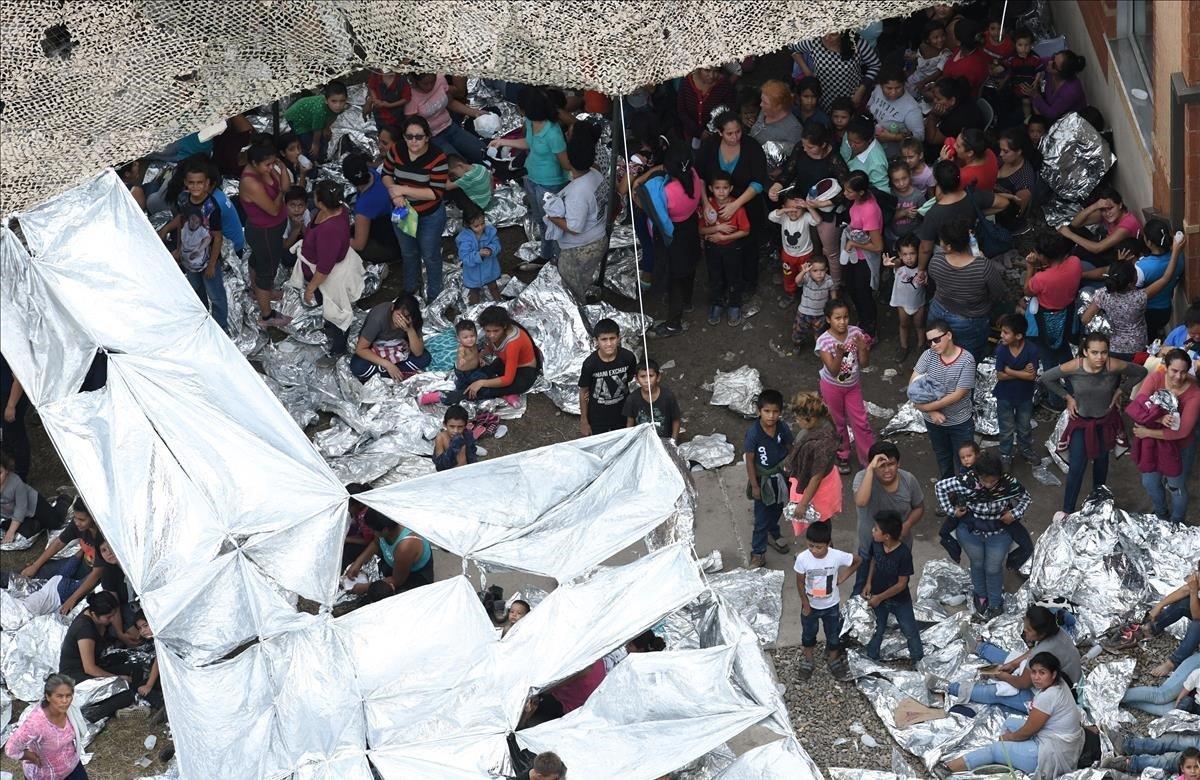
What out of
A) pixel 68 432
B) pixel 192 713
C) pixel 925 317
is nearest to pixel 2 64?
pixel 68 432

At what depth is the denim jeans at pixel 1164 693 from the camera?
34.3 feet

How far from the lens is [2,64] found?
38.1ft

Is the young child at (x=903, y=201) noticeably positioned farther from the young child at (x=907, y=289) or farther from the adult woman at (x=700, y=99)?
the adult woman at (x=700, y=99)

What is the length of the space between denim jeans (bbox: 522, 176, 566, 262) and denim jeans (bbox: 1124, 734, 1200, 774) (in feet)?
18.6

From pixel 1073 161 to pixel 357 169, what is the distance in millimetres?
5120

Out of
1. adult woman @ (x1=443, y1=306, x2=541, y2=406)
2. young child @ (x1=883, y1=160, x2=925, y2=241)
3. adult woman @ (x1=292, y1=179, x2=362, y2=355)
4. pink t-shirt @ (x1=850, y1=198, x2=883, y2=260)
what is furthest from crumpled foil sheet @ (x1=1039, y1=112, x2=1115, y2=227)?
adult woman @ (x1=292, y1=179, x2=362, y2=355)

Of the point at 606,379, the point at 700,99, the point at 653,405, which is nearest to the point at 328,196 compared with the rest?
the point at 606,379

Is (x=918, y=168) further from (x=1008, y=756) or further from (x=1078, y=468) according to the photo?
(x=1008, y=756)

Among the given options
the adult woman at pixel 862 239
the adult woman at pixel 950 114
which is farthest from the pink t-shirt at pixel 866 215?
the adult woman at pixel 950 114

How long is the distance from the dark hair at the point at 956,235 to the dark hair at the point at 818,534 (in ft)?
8.00

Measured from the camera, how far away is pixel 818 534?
1052 cm

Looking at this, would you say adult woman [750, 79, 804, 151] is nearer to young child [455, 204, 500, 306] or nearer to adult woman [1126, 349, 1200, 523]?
young child [455, 204, 500, 306]

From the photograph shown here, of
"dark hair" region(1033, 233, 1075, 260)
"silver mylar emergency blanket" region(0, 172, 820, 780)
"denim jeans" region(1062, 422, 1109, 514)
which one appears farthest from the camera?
"dark hair" region(1033, 233, 1075, 260)

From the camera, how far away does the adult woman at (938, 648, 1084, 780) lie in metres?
9.96
